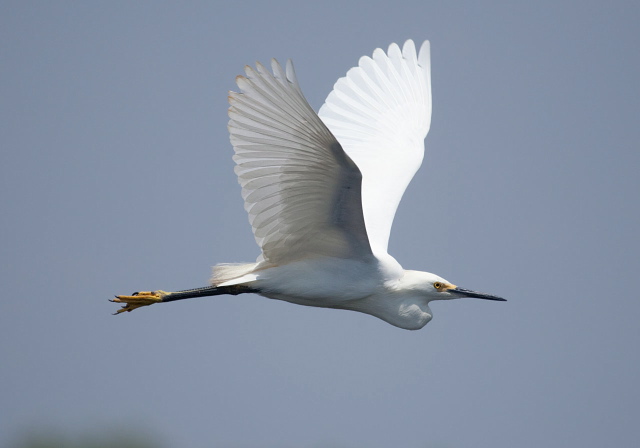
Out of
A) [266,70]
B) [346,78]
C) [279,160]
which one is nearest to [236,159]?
[279,160]

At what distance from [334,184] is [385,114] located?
3392 mm

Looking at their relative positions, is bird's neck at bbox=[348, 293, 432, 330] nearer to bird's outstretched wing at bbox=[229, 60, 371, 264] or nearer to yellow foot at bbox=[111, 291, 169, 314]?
bird's outstretched wing at bbox=[229, 60, 371, 264]

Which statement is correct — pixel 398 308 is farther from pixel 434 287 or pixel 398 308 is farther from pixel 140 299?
pixel 140 299

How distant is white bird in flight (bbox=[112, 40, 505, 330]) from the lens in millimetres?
6270

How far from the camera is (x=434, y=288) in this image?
26.6 feet

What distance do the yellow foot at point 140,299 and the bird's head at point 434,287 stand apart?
7.45ft

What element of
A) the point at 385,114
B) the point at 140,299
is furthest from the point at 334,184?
the point at 385,114

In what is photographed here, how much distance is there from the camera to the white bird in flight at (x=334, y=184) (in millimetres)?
6270

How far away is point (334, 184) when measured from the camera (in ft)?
21.7

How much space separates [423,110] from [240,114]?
412 centimetres

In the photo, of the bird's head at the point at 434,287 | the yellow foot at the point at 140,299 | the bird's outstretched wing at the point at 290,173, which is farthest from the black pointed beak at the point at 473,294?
the yellow foot at the point at 140,299

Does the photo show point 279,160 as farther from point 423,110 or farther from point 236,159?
point 423,110

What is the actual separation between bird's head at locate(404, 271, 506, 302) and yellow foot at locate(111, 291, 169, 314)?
2.27 m

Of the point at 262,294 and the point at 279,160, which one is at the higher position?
the point at 279,160
